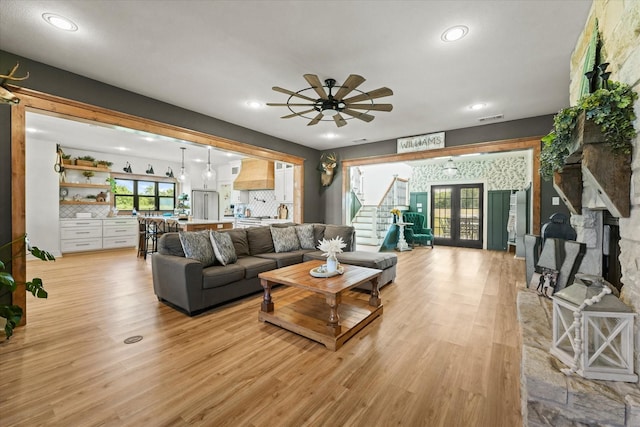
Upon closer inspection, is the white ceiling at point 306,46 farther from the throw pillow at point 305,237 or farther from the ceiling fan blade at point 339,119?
the throw pillow at point 305,237

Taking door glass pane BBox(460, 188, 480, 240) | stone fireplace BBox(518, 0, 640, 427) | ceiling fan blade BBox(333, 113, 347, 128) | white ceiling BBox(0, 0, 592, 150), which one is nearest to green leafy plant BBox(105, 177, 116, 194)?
white ceiling BBox(0, 0, 592, 150)

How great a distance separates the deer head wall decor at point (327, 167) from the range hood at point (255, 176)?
168cm

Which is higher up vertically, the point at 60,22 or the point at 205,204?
the point at 60,22

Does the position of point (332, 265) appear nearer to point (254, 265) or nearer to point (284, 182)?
point (254, 265)

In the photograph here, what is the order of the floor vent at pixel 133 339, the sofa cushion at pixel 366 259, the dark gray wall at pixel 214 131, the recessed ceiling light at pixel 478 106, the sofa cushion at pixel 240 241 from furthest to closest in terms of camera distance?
the sofa cushion at pixel 240 241 < the recessed ceiling light at pixel 478 106 < the sofa cushion at pixel 366 259 < the dark gray wall at pixel 214 131 < the floor vent at pixel 133 339

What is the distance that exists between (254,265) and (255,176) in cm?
489

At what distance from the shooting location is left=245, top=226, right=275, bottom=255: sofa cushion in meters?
4.38

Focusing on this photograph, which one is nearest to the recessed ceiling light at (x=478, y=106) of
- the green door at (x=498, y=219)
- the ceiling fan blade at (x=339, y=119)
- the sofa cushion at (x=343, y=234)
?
the ceiling fan blade at (x=339, y=119)

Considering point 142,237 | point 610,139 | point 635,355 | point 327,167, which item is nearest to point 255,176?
point 327,167

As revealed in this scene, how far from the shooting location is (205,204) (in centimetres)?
983

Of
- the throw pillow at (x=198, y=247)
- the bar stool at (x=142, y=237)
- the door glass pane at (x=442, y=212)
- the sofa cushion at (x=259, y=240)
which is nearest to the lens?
the throw pillow at (x=198, y=247)

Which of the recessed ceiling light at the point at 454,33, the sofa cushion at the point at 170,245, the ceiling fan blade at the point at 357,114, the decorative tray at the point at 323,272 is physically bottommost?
the decorative tray at the point at 323,272

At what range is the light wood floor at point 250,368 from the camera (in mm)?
1598

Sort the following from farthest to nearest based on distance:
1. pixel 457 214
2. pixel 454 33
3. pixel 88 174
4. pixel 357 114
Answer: pixel 457 214
pixel 88 174
pixel 357 114
pixel 454 33
